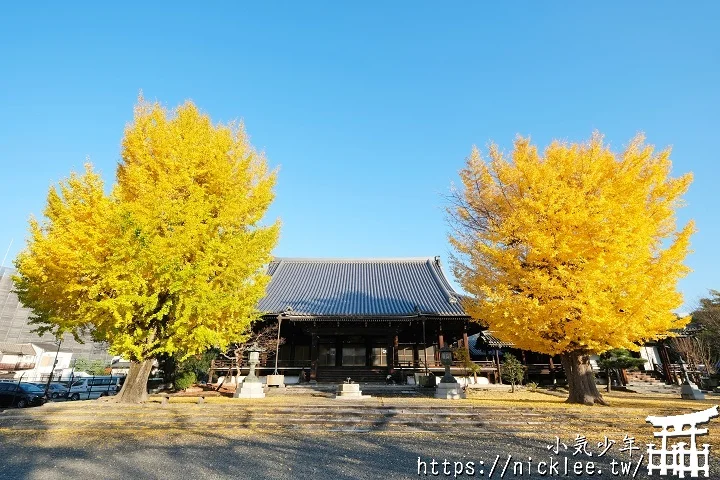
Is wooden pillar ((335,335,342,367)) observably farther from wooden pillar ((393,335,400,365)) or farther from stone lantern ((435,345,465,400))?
stone lantern ((435,345,465,400))

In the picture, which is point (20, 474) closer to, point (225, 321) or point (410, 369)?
point (225, 321)

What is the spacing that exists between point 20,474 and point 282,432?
4.30 metres

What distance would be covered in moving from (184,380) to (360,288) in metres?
12.3

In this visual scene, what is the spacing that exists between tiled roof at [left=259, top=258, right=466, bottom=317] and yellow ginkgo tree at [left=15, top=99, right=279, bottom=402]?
9.03 m

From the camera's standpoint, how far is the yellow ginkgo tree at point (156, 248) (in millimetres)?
8617

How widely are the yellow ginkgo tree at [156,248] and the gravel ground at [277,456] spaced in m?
2.69

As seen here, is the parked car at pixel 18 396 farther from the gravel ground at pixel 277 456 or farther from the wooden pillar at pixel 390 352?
the wooden pillar at pixel 390 352

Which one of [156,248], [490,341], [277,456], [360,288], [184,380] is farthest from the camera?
[360,288]

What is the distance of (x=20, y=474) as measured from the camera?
5.23m

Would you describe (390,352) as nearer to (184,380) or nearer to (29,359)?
(184,380)

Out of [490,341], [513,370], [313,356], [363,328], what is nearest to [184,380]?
[313,356]

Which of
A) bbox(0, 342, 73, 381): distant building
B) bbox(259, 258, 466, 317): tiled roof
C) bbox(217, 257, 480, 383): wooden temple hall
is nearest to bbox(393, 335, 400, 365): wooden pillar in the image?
bbox(217, 257, 480, 383): wooden temple hall

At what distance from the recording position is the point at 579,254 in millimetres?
8977

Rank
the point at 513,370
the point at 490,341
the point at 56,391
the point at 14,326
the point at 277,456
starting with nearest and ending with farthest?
the point at 277,456 < the point at 513,370 < the point at 490,341 < the point at 56,391 < the point at 14,326
